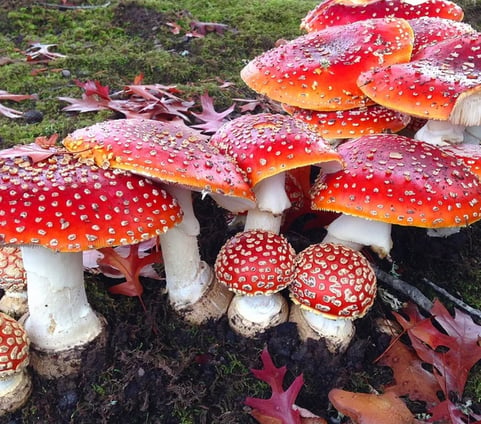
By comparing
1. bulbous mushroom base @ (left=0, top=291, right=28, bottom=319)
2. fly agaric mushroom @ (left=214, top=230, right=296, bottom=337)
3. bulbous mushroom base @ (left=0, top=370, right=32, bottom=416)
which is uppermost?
fly agaric mushroom @ (left=214, top=230, right=296, bottom=337)

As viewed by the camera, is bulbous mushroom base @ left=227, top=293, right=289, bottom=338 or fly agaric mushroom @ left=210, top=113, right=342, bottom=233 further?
bulbous mushroom base @ left=227, top=293, right=289, bottom=338

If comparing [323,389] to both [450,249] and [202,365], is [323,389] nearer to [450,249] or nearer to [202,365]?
[202,365]


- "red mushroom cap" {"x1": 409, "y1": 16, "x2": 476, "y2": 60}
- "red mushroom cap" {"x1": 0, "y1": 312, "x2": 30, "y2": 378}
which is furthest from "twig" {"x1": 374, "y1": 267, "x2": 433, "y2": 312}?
"red mushroom cap" {"x1": 0, "y1": 312, "x2": 30, "y2": 378}

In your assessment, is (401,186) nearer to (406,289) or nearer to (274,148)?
(274,148)

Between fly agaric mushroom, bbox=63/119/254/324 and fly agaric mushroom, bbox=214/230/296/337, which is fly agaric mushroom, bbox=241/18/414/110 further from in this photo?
fly agaric mushroom, bbox=214/230/296/337

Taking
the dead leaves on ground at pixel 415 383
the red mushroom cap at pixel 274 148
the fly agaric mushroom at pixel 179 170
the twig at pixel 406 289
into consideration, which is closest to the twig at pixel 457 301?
the twig at pixel 406 289

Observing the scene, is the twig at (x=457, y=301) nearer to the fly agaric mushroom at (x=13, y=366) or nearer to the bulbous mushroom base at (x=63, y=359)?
the bulbous mushroom base at (x=63, y=359)

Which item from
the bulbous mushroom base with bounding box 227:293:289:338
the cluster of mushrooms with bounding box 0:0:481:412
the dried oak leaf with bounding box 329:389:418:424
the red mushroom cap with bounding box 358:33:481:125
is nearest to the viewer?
the cluster of mushrooms with bounding box 0:0:481:412
